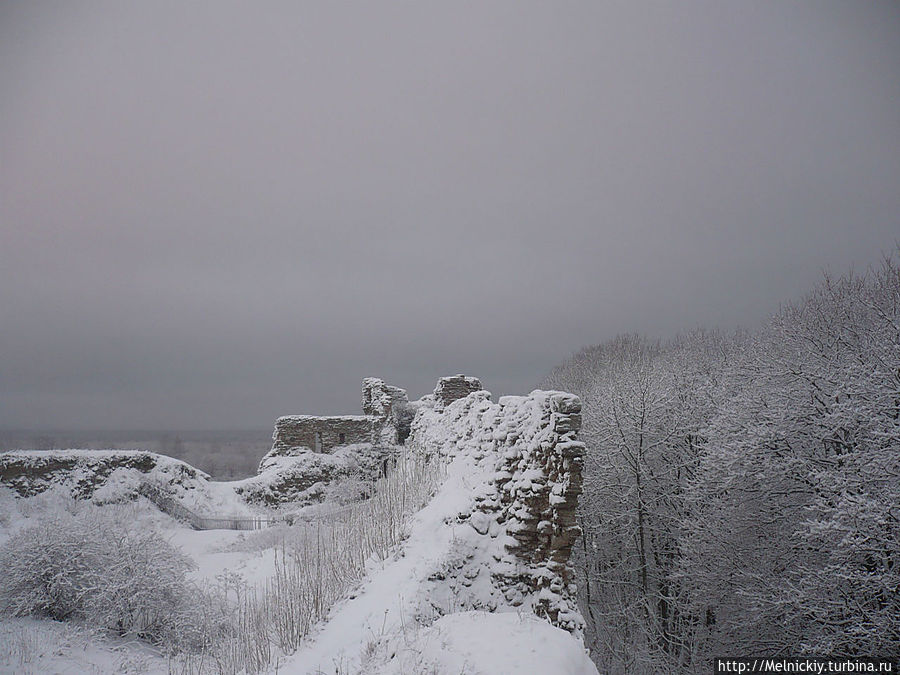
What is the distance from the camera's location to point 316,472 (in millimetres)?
23609

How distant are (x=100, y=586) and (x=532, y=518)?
6.40 meters

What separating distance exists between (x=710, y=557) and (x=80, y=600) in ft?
44.7

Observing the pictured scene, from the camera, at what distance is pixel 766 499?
1256 centimetres

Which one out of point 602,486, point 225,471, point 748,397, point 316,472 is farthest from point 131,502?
point 225,471

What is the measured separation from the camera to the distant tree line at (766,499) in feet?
29.2

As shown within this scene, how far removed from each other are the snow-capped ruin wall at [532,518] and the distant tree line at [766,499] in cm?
525

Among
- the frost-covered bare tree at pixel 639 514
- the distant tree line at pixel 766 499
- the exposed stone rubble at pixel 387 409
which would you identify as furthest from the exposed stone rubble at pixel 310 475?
the distant tree line at pixel 766 499

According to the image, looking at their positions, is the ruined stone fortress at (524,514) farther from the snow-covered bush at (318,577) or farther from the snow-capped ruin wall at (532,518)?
the snow-covered bush at (318,577)

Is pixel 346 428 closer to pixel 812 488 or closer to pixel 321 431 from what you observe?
pixel 321 431

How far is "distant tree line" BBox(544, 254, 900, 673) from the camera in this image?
8914 millimetres

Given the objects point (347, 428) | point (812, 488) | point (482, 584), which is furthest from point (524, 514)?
point (347, 428)

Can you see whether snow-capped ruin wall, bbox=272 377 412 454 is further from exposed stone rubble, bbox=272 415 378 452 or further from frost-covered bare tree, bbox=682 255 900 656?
frost-covered bare tree, bbox=682 255 900 656

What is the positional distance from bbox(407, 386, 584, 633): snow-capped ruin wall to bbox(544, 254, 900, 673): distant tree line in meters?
5.25

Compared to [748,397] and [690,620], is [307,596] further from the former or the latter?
[690,620]
